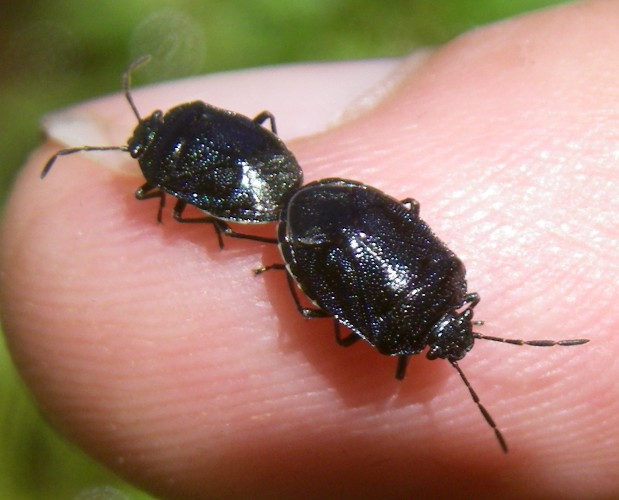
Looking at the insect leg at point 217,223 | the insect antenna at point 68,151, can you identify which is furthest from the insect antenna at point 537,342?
the insect antenna at point 68,151

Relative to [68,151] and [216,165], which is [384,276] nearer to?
[216,165]

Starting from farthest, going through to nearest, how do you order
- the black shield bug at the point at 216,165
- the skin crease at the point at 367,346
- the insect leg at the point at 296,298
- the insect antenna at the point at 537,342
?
the black shield bug at the point at 216,165 → the skin crease at the point at 367,346 → the insect leg at the point at 296,298 → the insect antenna at the point at 537,342

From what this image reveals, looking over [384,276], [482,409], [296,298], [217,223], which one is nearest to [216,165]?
[217,223]

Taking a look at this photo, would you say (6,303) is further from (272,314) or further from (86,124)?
(272,314)

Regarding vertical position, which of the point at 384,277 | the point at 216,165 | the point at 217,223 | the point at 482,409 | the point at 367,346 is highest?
the point at 216,165

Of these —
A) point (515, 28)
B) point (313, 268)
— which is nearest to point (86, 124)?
point (313, 268)

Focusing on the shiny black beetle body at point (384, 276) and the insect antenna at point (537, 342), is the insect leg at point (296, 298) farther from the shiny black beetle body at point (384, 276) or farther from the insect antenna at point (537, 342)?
the insect antenna at point (537, 342)
